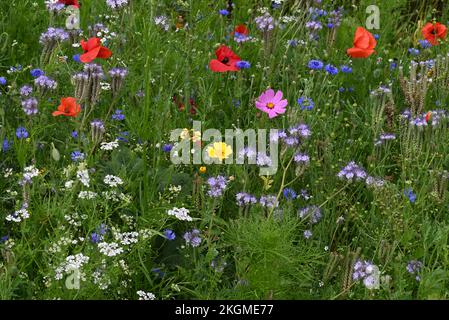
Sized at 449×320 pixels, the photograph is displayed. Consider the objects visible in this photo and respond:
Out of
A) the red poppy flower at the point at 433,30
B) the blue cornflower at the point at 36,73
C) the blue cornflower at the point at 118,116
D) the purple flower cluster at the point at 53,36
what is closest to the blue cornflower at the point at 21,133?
the blue cornflower at the point at 36,73

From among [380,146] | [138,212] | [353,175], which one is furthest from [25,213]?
[380,146]

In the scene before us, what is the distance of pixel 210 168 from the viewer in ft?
11.8

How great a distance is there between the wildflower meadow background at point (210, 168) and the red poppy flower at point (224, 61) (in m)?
0.01

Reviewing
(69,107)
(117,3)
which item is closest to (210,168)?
(69,107)

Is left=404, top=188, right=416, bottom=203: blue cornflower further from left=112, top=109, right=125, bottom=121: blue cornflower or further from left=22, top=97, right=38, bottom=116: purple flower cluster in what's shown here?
left=22, top=97, right=38, bottom=116: purple flower cluster

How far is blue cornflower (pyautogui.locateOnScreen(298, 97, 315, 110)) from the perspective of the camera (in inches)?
139

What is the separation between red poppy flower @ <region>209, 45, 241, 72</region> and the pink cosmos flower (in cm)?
21

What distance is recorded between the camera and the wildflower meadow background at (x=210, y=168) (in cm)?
302

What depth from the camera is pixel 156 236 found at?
329 centimetres

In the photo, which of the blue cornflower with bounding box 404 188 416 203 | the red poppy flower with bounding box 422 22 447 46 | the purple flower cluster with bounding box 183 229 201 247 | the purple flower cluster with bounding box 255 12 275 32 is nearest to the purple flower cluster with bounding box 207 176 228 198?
the purple flower cluster with bounding box 183 229 201 247

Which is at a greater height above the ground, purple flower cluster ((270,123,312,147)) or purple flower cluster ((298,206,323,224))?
purple flower cluster ((270,123,312,147))

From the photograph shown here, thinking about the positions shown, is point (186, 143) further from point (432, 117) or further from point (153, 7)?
point (432, 117)

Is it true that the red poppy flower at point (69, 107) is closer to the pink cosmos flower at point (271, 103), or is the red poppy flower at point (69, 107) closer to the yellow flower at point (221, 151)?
the yellow flower at point (221, 151)

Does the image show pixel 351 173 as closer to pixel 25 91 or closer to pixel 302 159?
pixel 302 159
